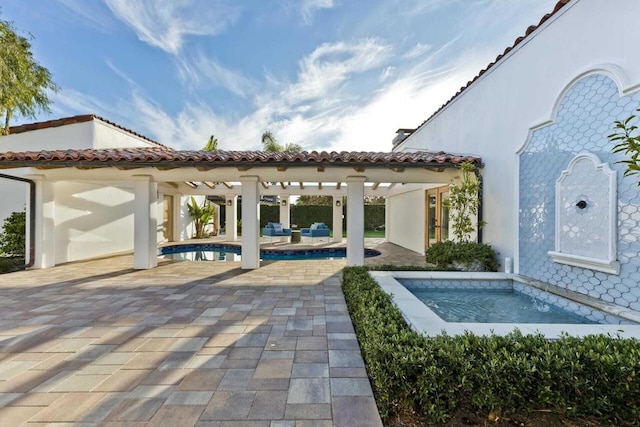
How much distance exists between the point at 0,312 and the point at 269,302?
5.84 m

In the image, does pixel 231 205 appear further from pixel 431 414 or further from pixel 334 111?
pixel 431 414

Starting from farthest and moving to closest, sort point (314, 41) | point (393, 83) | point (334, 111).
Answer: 1. point (334, 111)
2. point (393, 83)
3. point (314, 41)

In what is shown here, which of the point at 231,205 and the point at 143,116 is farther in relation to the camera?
the point at 231,205

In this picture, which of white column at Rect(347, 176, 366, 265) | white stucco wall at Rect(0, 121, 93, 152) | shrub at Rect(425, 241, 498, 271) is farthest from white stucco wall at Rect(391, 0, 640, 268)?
white stucco wall at Rect(0, 121, 93, 152)

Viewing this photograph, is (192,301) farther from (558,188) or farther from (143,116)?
(143,116)

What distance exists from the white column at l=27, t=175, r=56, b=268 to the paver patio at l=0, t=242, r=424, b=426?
9.80 feet

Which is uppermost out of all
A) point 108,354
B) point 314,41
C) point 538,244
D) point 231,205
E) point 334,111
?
point 314,41

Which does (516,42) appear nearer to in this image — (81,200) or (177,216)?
(81,200)

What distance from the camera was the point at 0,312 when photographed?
19.4ft

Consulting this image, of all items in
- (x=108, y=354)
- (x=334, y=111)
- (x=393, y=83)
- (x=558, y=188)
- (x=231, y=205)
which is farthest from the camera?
(x=231, y=205)

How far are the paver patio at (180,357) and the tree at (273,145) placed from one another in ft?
79.2

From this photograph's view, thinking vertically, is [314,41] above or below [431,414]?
above

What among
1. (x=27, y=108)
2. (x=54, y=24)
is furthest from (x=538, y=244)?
(x=54, y=24)

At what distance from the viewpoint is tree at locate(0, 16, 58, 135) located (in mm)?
8852
